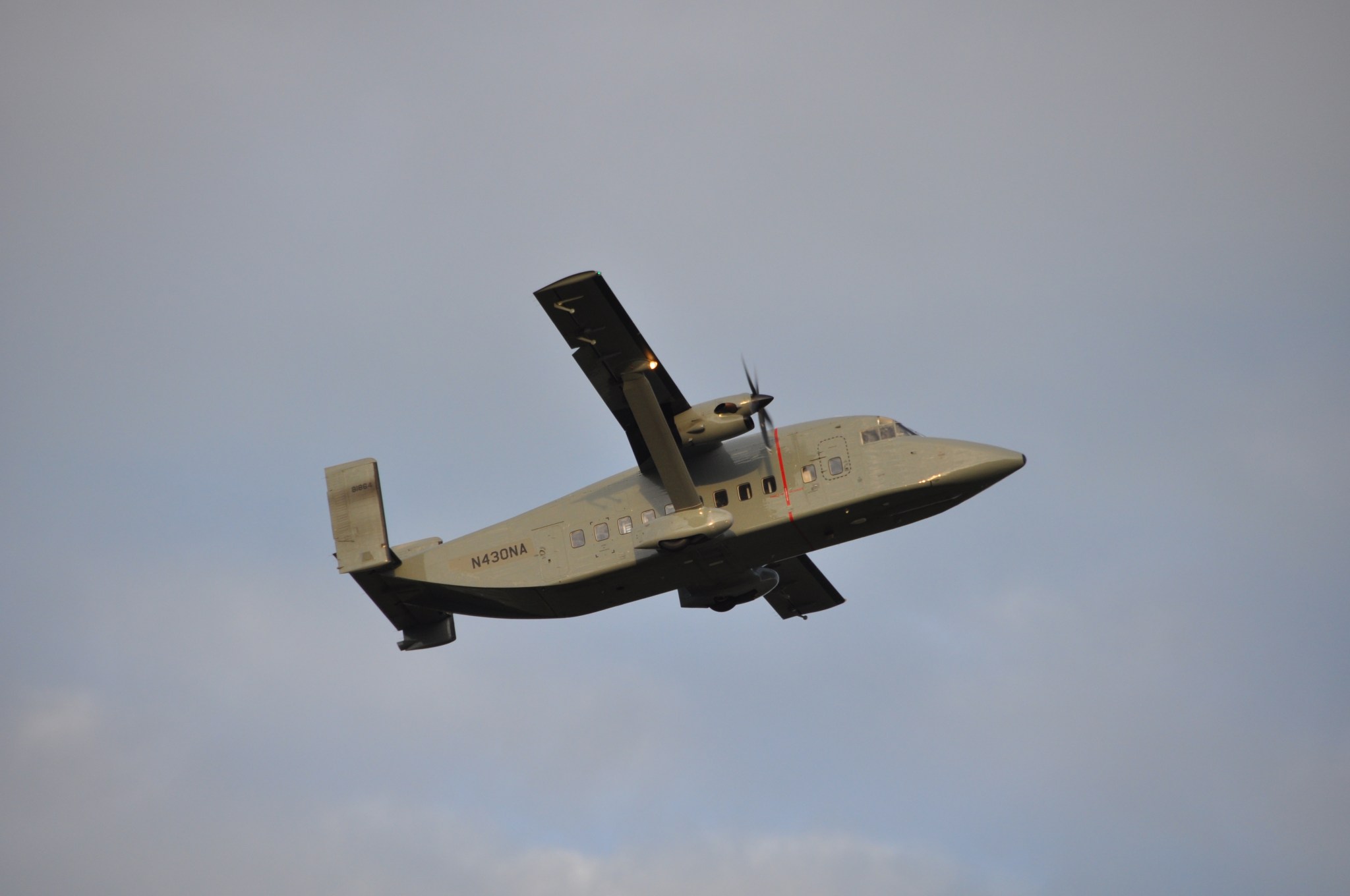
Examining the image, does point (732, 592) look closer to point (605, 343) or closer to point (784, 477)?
point (784, 477)

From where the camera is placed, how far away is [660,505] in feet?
85.5

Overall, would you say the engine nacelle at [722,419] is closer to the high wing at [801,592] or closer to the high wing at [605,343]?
the high wing at [605,343]

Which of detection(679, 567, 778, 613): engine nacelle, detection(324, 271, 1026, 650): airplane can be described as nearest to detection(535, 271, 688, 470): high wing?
detection(324, 271, 1026, 650): airplane

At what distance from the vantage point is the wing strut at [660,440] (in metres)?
24.7

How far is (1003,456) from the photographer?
2531 centimetres

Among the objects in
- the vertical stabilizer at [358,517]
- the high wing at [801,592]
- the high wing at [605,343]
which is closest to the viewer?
the high wing at [605,343]

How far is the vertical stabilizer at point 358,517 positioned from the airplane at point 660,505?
29mm

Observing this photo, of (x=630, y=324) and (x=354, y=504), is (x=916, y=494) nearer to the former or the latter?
(x=630, y=324)

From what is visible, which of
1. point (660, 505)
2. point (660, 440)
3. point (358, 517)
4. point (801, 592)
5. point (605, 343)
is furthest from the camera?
point (801, 592)

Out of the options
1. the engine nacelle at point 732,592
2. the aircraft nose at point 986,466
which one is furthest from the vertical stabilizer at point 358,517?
the aircraft nose at point 986,466

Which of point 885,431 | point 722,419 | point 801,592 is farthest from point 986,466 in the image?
A: point 801,592

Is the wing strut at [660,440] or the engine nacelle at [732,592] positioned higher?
the wing strut at [660,440]

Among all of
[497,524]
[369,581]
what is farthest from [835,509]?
[369,581]

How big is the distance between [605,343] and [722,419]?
2.51 m
